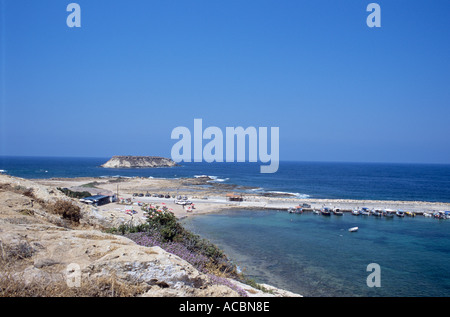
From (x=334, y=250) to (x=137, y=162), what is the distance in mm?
161166

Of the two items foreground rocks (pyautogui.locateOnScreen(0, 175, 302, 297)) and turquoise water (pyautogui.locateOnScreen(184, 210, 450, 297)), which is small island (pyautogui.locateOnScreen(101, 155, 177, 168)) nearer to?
turquoise water (pyautogui.locateOnScreen(184, 210, 450, 297))

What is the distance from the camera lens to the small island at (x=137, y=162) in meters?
161

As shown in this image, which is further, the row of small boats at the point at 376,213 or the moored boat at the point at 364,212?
the moored boat at the point at 364,212

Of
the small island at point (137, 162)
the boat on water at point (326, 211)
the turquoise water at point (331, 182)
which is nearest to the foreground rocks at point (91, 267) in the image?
the boat on water at point (326, 211)

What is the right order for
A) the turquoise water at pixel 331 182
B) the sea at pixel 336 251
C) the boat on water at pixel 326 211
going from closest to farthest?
the sea at pixel 336 251
the boat on water at pixel 326 211
the turquoise water at pixel 331 182

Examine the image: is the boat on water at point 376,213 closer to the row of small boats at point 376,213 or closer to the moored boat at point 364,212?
the row of small boats at point 376,213

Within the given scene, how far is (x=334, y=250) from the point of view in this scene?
77.5 feet

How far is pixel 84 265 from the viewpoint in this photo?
4410mm

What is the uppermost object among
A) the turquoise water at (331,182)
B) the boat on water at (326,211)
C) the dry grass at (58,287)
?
the dry grass at (58,287)

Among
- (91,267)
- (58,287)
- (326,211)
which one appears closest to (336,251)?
(326,211)

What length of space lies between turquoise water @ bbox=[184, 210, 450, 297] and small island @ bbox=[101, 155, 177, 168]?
13869 cm

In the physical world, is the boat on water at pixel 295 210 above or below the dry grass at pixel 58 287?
below

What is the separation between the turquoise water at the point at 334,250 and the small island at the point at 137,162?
13869 cm

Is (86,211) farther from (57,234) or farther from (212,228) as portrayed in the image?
(212,228)
